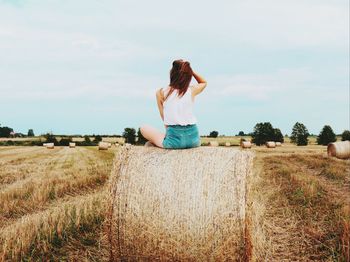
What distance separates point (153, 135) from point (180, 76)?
81 cm

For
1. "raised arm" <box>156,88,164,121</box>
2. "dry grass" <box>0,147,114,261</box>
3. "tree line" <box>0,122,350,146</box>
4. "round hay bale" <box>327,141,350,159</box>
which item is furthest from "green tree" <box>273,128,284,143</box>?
"raised arm" <box>156,88,164,121</box>

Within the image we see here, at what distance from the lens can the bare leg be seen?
564 cm

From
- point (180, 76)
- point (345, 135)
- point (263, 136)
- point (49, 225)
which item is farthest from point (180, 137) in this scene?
point (345, 135)

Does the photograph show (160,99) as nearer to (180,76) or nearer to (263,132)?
(180,76)

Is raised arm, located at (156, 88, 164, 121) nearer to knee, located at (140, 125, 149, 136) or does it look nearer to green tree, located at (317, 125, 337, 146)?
knee, located at (140, 125, 149, 136)

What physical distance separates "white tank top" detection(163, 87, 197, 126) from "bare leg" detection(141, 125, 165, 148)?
0.60 feet

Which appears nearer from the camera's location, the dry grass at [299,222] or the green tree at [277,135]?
the dry grass at [299,222]

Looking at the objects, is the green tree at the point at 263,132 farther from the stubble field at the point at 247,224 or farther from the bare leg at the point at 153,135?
the bare leg at the point at 153,135

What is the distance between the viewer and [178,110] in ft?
18.1

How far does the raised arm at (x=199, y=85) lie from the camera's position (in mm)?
5859

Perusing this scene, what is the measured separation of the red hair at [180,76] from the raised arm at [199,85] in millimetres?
223

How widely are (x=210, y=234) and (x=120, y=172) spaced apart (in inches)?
49.7

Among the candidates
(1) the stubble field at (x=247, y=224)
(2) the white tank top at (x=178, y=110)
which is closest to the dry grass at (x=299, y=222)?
(1) the stubble field at (x=247, y=224)

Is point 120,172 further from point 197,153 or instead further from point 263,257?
point 263,257
